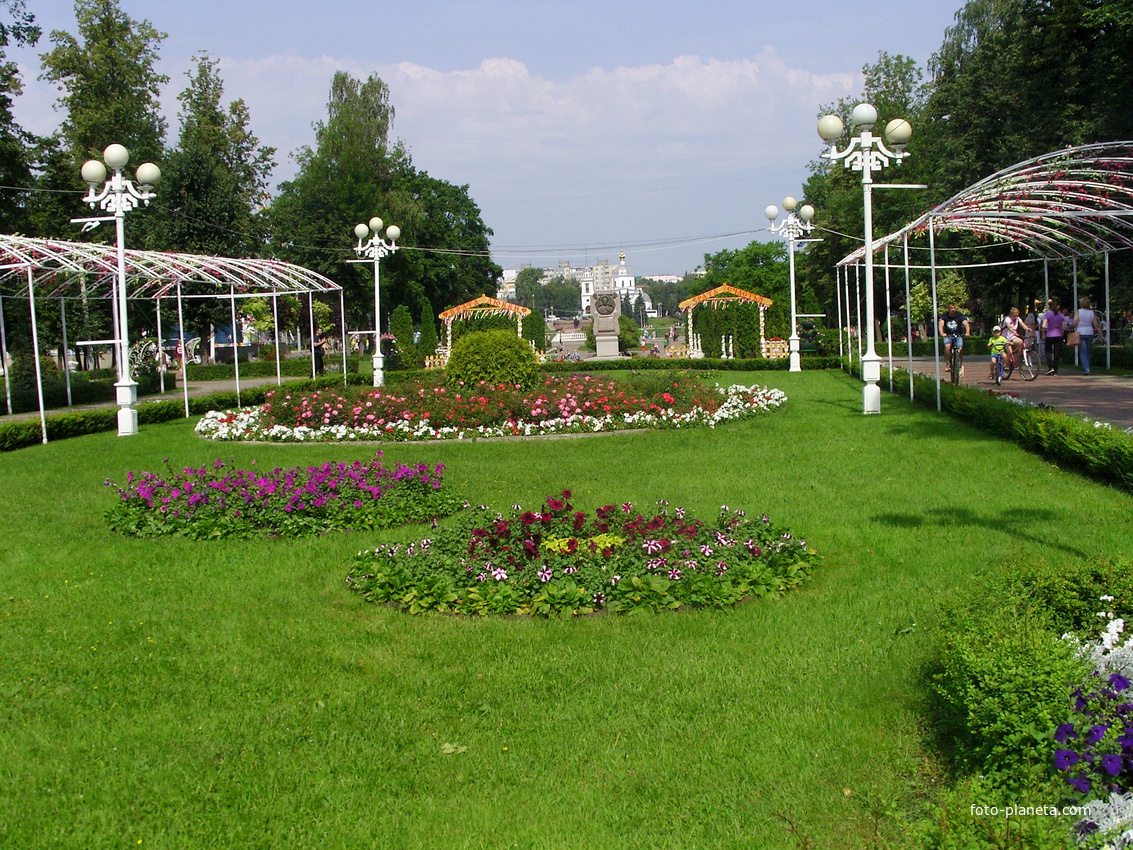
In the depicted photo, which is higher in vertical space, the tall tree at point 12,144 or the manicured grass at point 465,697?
the tall tree at point 12,144

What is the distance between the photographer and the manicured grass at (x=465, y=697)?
128 inches

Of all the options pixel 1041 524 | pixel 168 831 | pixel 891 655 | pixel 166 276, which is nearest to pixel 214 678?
pixel 168 831

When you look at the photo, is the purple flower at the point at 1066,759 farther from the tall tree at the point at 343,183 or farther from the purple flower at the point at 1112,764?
the tall tree at the point at 343,183

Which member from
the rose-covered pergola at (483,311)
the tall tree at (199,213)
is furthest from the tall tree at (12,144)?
the rose-covered pergola at (483,311)

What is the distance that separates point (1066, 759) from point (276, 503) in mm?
6170

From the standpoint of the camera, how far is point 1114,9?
18.9 metres

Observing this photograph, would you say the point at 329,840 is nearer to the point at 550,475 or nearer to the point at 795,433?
the point at 550,475

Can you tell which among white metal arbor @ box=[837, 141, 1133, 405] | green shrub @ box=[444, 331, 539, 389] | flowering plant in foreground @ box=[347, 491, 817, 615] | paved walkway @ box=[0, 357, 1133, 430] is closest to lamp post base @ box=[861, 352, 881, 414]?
white metal arbor @ box=[837, 141, 1133, 405]

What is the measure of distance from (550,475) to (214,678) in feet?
18.4

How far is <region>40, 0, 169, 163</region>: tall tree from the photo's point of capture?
1479 inches

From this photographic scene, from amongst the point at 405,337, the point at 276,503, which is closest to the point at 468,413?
the point at 276,503

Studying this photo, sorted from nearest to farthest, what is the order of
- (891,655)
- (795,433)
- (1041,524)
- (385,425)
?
(891,655), (1041,524), (795,433), (385,425)

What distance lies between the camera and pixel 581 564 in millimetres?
5887

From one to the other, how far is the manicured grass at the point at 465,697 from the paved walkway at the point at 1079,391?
488cm
